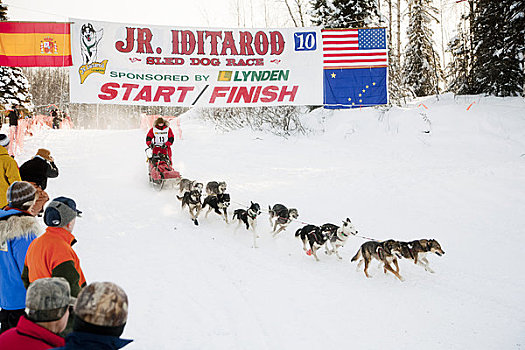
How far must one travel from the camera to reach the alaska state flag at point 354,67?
996 cm

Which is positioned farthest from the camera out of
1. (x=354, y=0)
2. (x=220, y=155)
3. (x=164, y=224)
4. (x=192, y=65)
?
(x=354, y=0)

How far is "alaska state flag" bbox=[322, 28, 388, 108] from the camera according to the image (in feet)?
32.7

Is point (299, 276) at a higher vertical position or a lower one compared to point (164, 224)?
lower

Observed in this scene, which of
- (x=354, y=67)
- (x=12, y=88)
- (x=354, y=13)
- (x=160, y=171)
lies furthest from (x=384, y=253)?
(x=12, y=88)

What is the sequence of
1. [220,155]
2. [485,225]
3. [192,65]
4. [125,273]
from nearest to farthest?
[125,273] → [485,225] → [192,65] → [220,155]

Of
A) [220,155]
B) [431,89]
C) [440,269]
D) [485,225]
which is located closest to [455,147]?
[485,225]

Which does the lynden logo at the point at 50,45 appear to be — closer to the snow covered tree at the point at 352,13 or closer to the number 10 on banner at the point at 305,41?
the number 10 on banner at the point at 305,41

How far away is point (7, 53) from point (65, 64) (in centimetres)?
135

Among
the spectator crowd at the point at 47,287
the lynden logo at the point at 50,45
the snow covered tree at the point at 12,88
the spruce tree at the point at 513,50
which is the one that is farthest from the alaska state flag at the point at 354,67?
the snow covered tree at the point at 12,88

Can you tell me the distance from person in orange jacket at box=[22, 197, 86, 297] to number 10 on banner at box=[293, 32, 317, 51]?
26.9ft

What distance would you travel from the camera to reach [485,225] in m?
6.98

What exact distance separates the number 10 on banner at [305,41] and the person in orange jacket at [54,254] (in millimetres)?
8199

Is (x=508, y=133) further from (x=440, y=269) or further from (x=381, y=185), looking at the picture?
(x=440, y=269)

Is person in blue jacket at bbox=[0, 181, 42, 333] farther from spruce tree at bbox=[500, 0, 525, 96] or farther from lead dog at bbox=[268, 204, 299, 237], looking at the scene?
spruce tree at bbox=[500, 0, 525, 96]
